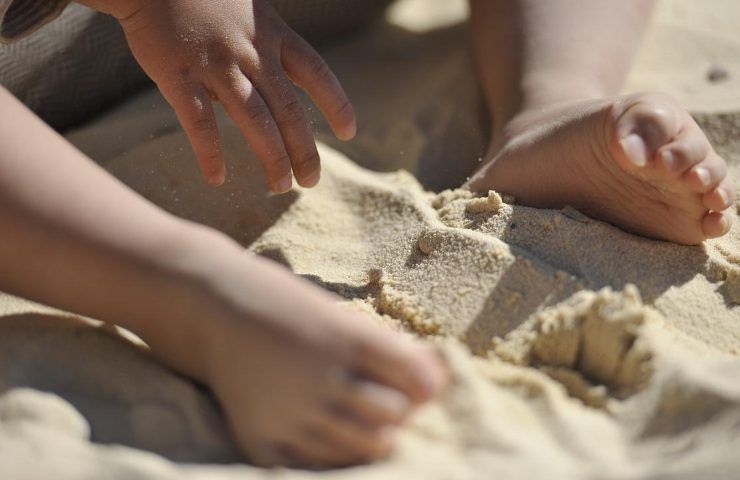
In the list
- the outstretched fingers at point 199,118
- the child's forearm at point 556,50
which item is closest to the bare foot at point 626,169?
the child's forearm at point 556,50

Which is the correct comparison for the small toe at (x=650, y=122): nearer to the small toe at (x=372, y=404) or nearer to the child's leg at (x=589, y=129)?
the child's leg at (x=589, y=129)

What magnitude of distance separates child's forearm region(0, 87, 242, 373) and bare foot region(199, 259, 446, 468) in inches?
3.0

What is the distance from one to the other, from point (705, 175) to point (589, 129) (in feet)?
0.55

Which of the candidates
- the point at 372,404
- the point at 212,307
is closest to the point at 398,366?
the point at 372,404

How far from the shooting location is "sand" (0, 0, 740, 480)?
2.48 ft

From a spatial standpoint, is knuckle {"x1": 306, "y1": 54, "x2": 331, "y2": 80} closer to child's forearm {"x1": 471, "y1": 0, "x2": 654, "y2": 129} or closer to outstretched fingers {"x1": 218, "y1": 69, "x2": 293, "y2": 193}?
outstretched fingers {"x1": 218, "y1": 69, "x2": 293, "y2": 193}

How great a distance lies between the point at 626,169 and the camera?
1077 millimetres

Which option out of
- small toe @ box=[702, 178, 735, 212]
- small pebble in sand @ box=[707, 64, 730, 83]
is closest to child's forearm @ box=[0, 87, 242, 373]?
small toe @ box=[702, 178, 735, 212]

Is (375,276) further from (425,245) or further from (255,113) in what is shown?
(255,113)

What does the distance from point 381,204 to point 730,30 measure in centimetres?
114

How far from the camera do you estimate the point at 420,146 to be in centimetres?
158

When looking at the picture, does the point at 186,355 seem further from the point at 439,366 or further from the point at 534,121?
the point at 534,121

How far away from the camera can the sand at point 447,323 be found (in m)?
0.76

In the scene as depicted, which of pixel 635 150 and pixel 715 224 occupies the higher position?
pixel 635 150
